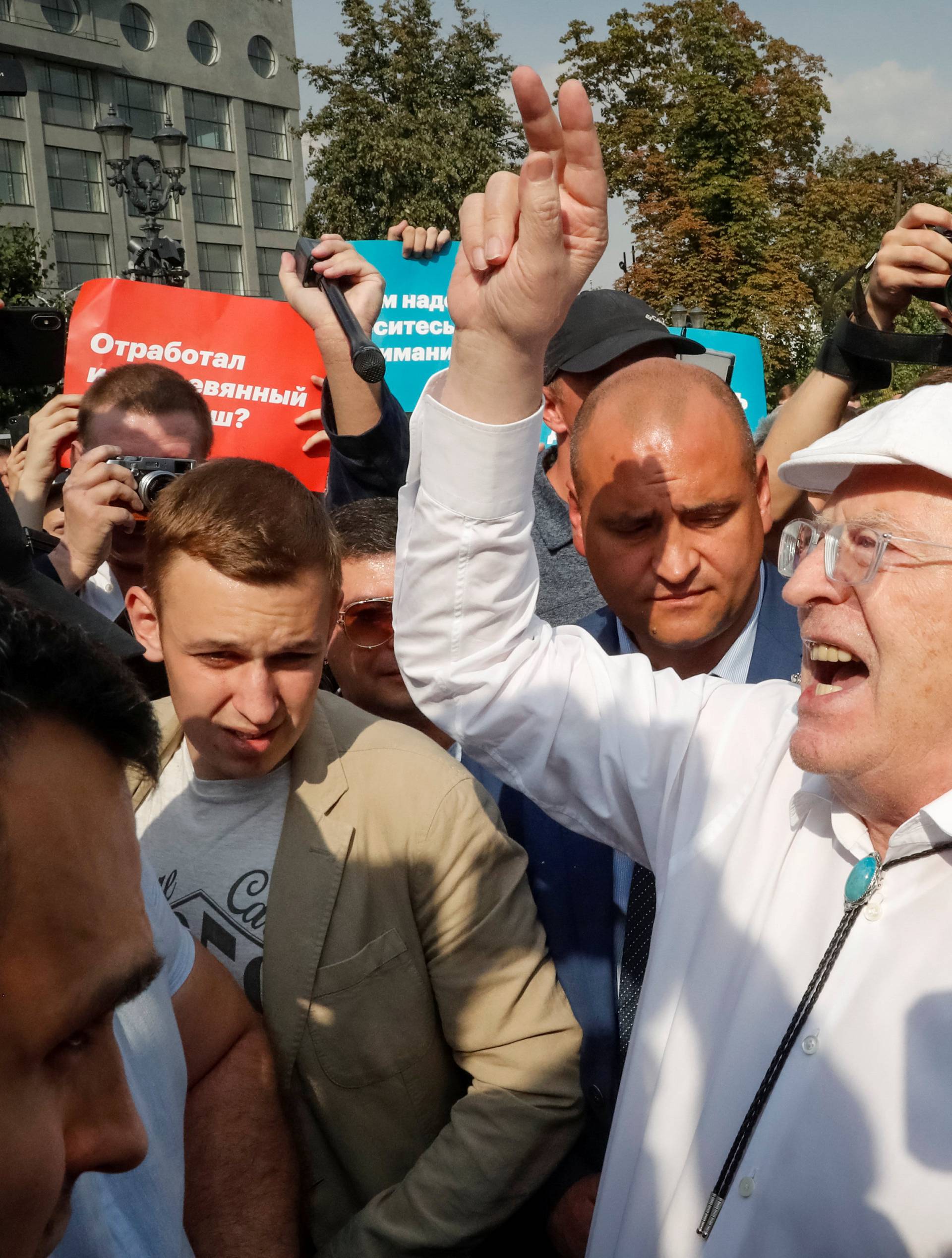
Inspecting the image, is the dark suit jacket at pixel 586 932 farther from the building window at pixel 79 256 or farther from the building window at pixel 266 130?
the building window at pixel 266 130

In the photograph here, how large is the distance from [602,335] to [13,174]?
129ft

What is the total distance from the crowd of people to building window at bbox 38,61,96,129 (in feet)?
138

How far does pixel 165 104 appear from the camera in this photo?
4291 centimetres

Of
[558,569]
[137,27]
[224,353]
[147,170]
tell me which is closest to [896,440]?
Result: [558,569]

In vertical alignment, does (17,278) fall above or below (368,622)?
above

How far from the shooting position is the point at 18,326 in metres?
2.49

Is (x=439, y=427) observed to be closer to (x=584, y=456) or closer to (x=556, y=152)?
(x=556, y=152)

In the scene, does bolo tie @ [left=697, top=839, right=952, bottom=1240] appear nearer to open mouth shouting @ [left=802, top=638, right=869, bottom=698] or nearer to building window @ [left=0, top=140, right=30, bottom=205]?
open mouth shouting @ [left=802, top=638, right=869, bottom=698]

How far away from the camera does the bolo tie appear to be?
1.54 m

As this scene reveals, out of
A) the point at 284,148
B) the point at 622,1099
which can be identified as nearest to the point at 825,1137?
the point at 622,1099

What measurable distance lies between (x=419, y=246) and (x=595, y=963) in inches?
143

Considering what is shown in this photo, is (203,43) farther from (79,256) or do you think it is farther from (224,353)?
(224,353)

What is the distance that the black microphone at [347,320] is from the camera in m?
2.69

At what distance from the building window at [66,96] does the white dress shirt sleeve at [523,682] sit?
139ft
